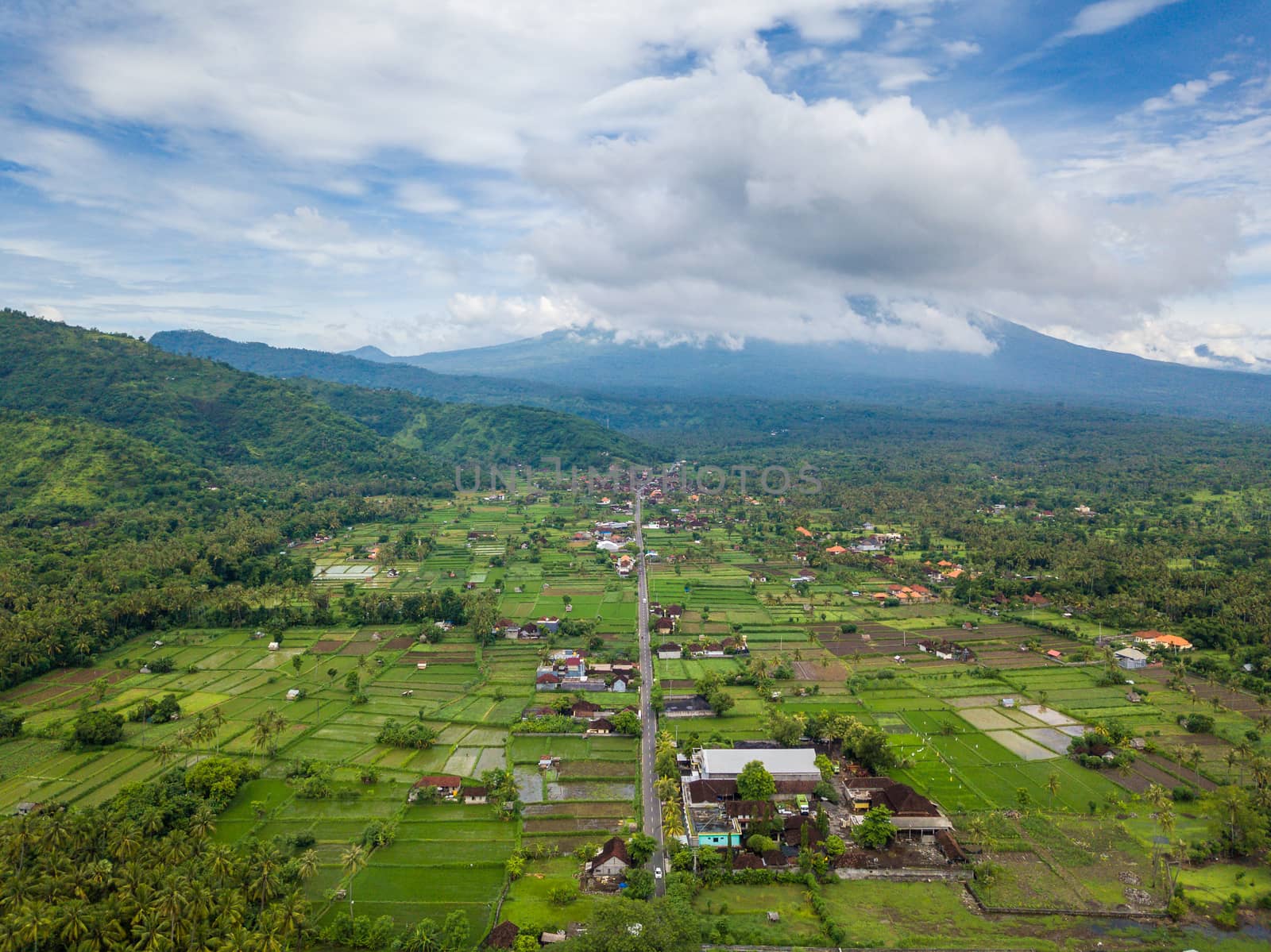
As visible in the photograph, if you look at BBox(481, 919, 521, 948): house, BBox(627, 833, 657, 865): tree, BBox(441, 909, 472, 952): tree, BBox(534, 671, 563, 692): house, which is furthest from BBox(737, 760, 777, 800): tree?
A: BBox(534, 671, 563, 692): house

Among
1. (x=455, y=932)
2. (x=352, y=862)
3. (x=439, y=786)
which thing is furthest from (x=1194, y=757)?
(x=352, y=862)

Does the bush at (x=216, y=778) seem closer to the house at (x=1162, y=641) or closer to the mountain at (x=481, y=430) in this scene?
the house at (x=1162, y=641)

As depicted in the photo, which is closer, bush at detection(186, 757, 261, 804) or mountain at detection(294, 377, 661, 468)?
bush at detection(186, 757, 261, 804)

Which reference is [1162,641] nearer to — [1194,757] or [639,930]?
[1194,757]

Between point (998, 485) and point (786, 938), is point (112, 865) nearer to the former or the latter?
point (786, 938)

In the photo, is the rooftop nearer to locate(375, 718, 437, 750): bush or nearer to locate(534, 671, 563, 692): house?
locate(534, 671, 563, 692): house

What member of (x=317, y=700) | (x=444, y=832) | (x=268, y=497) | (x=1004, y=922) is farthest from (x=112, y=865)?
(x=268, y=497)
